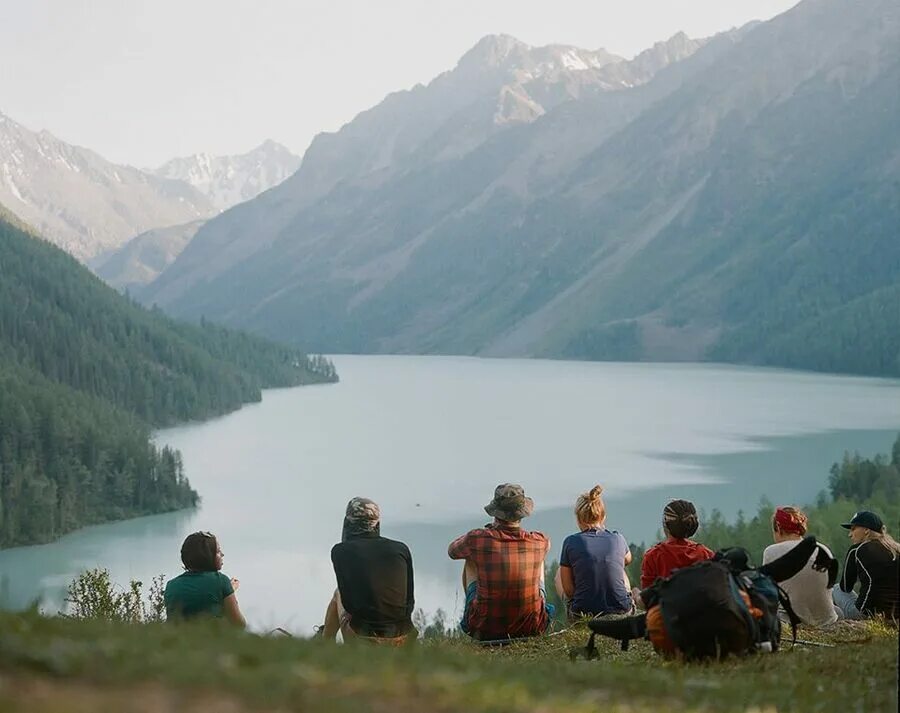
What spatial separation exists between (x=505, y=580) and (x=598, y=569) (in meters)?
1.09

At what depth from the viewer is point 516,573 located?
1144 cm

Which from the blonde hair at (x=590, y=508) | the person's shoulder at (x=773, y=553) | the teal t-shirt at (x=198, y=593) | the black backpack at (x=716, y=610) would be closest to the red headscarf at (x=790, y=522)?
the person's shoulder at (x=773, y=553)

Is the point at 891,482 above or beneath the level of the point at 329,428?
beneath

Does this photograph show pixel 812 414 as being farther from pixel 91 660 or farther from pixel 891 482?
pixel 91 660

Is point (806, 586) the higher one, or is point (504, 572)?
point (504, 572)

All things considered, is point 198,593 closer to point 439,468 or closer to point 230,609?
point 230,609

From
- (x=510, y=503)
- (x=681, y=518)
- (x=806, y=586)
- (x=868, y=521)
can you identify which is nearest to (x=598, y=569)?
(x=681, y=518)

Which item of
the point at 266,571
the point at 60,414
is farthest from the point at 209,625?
the point at 60,414

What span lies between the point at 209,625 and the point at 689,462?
79336 millimetres

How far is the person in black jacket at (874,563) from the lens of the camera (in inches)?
459

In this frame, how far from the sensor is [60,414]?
9000cm

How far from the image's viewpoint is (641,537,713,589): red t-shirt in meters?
10.8

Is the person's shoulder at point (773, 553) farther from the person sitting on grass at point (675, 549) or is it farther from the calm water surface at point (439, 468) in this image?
the calm water surface at point (439, 468)

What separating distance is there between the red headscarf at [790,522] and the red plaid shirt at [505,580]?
2395mm
